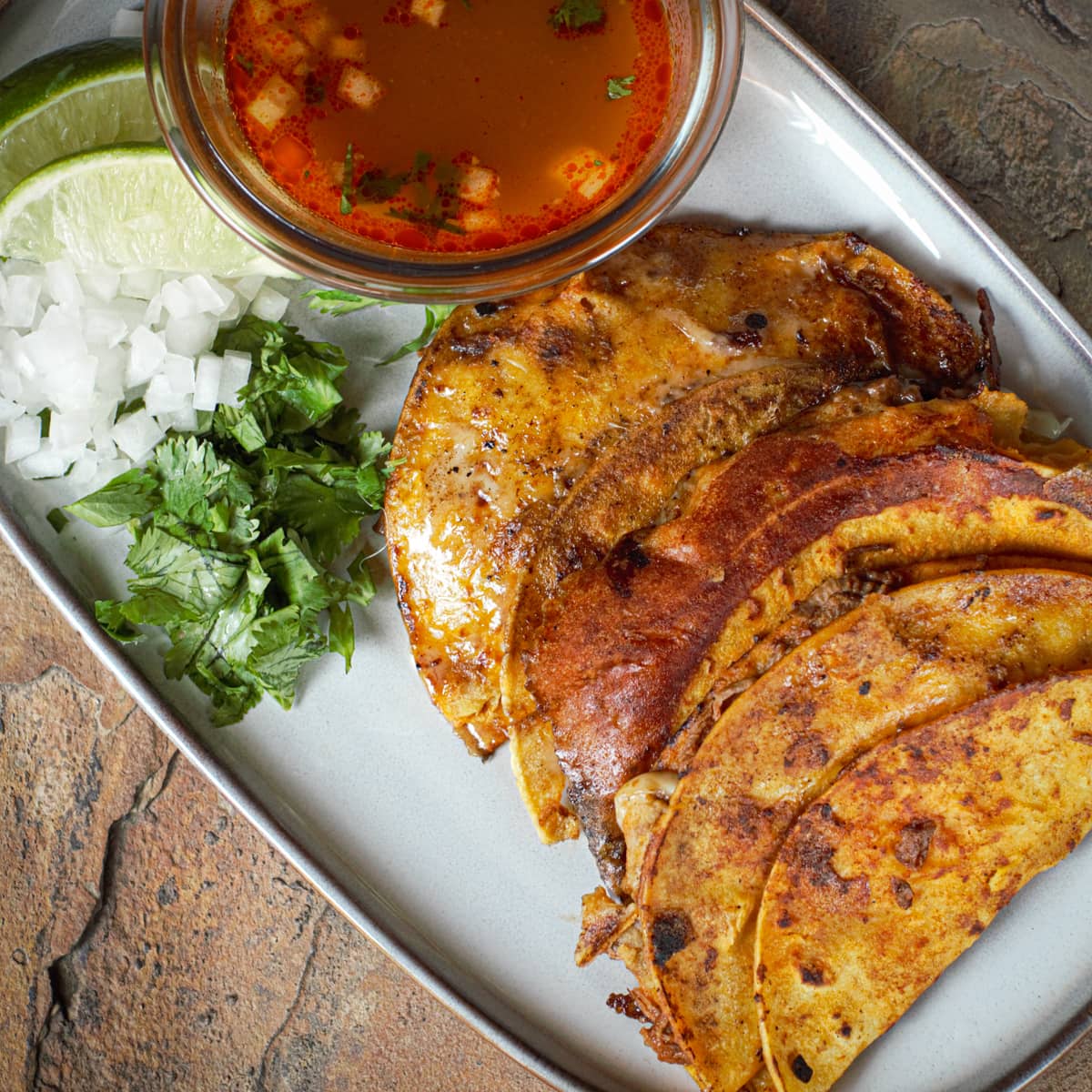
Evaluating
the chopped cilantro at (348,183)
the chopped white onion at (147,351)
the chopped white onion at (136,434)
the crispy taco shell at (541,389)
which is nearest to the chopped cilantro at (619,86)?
the crispy taco shell at (541,389)

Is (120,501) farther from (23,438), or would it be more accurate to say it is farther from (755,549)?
(755,549)

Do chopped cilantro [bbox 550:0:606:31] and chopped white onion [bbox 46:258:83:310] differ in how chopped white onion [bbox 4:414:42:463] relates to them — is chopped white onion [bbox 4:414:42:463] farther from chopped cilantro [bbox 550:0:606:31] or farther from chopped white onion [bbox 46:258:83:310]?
chopped cilantro [bbox 550:0:606:31]

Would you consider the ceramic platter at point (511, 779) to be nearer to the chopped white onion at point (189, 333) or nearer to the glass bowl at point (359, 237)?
the chopped white onion at point (189, 333)

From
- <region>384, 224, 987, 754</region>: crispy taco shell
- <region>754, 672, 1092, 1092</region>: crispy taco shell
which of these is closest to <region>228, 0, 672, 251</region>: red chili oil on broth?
<region>384, 224, 987, 754</region>: crispy taco shell

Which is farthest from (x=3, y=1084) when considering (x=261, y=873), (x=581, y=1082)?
(x=581, y=1082)

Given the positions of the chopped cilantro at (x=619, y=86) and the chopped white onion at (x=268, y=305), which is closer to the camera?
the chopped cilantro at (x=619, y=86)
